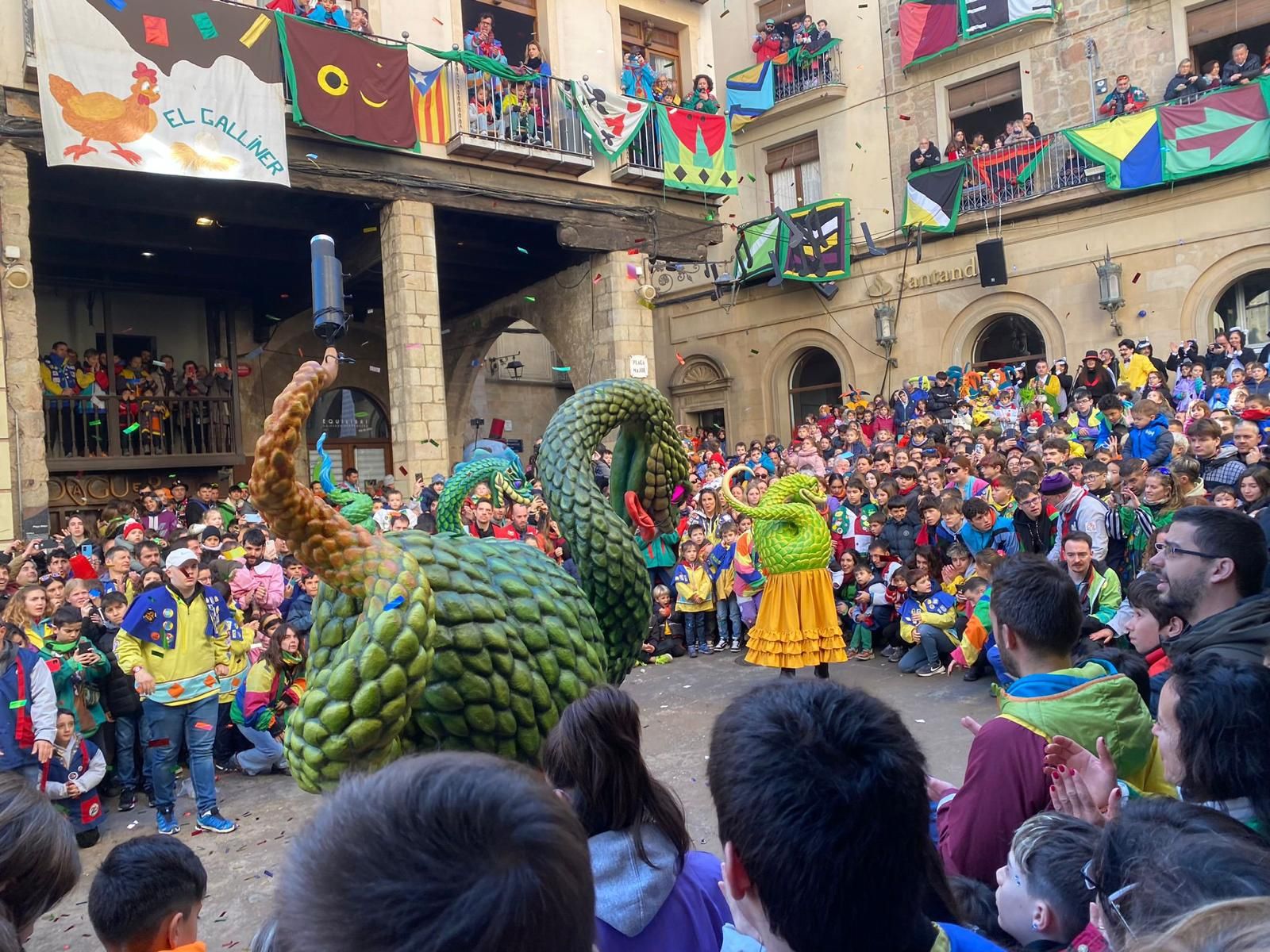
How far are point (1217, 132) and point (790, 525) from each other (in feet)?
35.6

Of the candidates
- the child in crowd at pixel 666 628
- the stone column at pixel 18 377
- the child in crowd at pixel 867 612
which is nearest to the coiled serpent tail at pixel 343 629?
the child in crowd at pixel 867 612

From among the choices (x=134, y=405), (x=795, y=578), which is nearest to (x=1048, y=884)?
(x=795, y=578)

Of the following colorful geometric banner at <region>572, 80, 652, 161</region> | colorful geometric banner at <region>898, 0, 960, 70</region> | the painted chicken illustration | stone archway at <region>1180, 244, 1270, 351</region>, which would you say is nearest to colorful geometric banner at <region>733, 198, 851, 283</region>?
colorful geometric banner at <region>898, 0, 960, 70</region>

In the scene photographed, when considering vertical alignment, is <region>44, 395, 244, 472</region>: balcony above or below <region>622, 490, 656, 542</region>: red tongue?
above

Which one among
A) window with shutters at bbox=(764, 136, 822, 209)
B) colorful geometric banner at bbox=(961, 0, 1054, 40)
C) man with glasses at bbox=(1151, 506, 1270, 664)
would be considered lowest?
man with glasses at bbox=(1151, 506, 1270, 664)

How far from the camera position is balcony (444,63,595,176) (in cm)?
1132

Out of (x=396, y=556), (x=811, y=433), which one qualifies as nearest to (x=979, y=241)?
(x=811, y=433)

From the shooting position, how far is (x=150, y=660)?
5043 millimetres

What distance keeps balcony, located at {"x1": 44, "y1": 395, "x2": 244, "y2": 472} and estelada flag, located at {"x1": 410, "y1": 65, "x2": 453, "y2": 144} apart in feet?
19.9

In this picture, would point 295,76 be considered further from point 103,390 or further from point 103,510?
point 103,510

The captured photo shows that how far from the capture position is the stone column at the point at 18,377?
8.63 m

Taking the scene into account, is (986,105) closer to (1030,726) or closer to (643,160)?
(643,160)

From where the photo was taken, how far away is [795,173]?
61.9 feet

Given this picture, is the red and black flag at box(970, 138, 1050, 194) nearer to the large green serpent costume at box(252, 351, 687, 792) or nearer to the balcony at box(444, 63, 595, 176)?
the balcony at box(444, 63, 595, 176)
